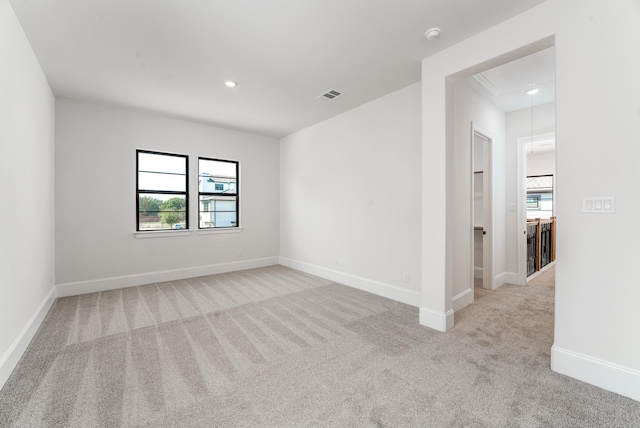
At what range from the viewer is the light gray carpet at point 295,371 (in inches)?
64.8

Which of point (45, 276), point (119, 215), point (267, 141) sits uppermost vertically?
point (267, 141)

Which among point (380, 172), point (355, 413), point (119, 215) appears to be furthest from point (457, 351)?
point (119, 215)

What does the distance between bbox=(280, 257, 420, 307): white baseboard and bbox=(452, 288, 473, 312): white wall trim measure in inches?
16.4

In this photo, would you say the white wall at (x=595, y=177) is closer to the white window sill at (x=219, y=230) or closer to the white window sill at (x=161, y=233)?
the white window sill at (x=219, y=230)

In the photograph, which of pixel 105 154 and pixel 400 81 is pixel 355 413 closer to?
pixel 400 81

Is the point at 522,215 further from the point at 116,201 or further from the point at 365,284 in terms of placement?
the point at 116,201

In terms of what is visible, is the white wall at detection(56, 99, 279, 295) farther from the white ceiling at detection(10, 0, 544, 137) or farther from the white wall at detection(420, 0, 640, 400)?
the white wall at detection(420, 0, 640, 400)

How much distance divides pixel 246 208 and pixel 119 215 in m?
2.12

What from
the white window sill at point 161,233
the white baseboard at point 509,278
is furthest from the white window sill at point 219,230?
the white baseboard at point 509,278

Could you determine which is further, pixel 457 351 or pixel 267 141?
pixel 267 141

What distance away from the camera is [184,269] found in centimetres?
490

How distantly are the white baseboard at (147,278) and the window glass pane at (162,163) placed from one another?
1.74 metres

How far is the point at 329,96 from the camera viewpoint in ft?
12.6

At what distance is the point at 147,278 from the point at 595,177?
5.55 meters
